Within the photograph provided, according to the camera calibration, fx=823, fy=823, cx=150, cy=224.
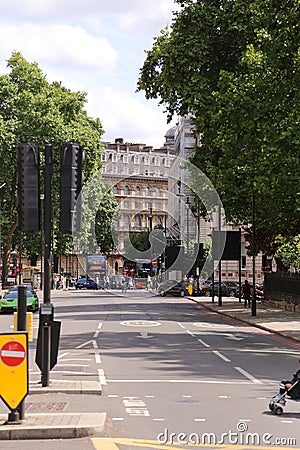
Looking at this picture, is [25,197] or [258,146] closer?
[25,197]

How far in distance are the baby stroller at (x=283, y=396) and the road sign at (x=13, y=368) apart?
3.82 m

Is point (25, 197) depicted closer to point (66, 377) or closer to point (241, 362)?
point (66, 377)

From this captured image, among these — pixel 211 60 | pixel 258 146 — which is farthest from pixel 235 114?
pixel 211 60

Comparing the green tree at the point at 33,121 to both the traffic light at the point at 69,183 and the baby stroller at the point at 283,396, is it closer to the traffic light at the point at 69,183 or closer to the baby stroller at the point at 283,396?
the traffic light at the point at 69,183

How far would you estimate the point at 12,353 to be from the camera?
11219 mm

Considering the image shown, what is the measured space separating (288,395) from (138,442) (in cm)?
338

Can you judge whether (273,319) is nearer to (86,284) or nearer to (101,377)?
(101,377)

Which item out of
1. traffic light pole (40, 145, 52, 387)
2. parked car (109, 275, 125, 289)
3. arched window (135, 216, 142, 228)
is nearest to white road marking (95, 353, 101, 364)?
traffic light pole (40, 145, 52, 387)

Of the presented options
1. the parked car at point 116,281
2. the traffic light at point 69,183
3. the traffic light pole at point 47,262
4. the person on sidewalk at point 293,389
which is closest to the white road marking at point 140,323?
the traffic light pole at point 47,262

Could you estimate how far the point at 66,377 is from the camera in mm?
16516

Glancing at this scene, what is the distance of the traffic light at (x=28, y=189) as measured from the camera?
13.9m

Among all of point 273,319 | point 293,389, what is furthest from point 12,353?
point 273,319

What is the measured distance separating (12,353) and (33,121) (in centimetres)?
5994

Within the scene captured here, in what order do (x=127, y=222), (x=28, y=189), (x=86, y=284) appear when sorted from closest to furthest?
1. (x=28, y=189)
2. (x=127, y=222)
3. (x=86, y=284)
